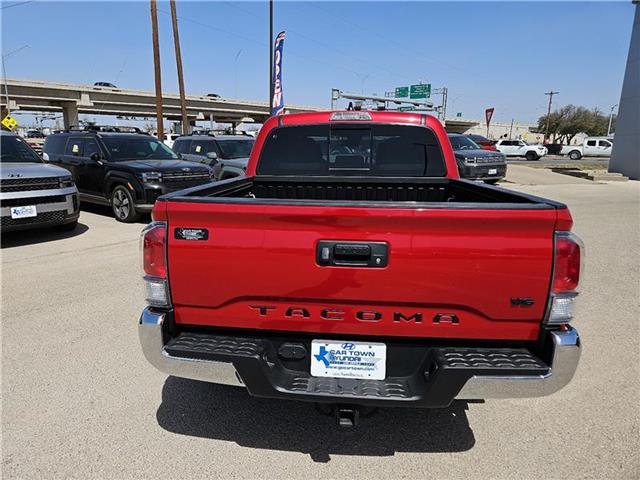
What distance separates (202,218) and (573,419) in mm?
2705

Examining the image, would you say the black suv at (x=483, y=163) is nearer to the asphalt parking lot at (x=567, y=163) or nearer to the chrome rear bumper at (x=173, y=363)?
the chrome rear bumper at (x=173, y=363)

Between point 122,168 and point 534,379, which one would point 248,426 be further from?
point 122,168

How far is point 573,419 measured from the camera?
9.22 ft

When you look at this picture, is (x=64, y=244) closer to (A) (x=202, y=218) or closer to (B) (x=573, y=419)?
(A) (x=202, y=218)

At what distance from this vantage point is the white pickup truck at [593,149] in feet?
139

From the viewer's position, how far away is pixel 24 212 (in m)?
6.86

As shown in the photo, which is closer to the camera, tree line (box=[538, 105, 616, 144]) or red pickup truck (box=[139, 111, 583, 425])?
red pickup truck (box=[139, 111, 583, 425])

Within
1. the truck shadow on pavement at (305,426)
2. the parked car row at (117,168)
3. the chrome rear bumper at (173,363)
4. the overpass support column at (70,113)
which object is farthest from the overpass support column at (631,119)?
the overpass support column at (70,113)

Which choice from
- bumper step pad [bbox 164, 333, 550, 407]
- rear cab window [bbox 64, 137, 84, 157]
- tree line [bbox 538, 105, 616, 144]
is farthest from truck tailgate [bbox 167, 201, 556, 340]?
tree line [bbox 538, 105, 616, 144]

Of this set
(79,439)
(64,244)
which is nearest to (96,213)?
(64,244)

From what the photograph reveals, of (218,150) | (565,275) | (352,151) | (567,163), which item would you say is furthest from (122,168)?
(567,163)

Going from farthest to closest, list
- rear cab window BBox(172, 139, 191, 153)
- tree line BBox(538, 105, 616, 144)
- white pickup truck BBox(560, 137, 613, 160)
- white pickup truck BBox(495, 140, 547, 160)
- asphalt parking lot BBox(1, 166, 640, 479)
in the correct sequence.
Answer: tree line BBox(538, 105, 616, 144), white pickup truck BBox(560, 137, 613, 160), white pickup truck BBox(495, 140, 547, 160), rear cab window BBox(172, 139, 191, 153), asphalt parking lot BBox(1, 166, 640, 479)

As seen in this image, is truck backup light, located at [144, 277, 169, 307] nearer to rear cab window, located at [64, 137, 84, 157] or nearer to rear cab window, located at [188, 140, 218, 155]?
rear cab window, located at [64, 137, 84, 157]

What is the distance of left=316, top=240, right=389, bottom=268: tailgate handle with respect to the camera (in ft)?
6.76
